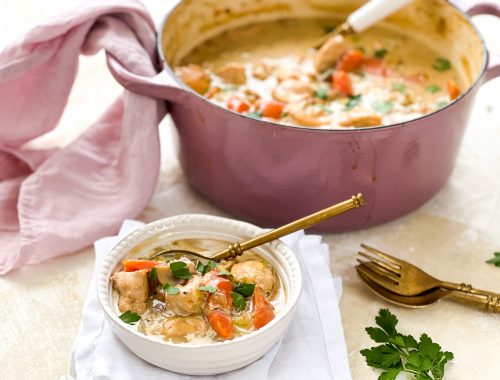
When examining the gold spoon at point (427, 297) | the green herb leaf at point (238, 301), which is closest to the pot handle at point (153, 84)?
the green herb leaf at point (238, 301)

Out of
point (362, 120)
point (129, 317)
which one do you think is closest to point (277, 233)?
point (129, 317)

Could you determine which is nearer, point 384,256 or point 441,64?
point 384,256

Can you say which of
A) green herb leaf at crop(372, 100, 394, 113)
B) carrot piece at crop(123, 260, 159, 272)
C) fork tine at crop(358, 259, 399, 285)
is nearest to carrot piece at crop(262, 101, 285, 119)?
green herb leaf at crop(372, 100, 394, 113)

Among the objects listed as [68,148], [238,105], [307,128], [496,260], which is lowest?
[496,260]

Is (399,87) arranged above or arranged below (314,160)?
below

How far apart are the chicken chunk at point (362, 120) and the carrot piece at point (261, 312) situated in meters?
0.68

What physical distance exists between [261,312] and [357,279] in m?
0.46

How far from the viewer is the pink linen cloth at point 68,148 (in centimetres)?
211

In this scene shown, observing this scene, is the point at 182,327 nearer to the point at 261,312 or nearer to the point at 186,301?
the point at 186,301

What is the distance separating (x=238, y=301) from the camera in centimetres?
170

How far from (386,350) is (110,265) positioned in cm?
65

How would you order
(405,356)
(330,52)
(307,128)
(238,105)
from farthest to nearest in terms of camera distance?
(330,52) → (238,105) → (307,128) → (405,356)

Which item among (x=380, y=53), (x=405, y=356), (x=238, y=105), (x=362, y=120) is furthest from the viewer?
(x=380, y=53)

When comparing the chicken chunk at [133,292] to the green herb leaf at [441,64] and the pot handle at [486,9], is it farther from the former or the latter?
the green herb leaf at [441,64]
